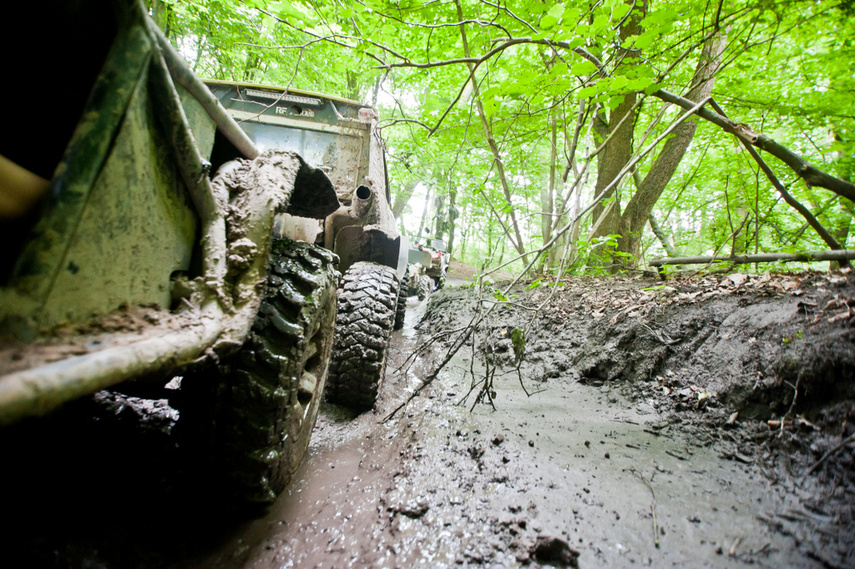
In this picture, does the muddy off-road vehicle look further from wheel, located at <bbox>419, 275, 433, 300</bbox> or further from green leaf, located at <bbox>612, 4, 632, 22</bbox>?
wheel, located at <bbox>419, 275, 433, 300</bbox>

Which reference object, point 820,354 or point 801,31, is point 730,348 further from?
point 801,31

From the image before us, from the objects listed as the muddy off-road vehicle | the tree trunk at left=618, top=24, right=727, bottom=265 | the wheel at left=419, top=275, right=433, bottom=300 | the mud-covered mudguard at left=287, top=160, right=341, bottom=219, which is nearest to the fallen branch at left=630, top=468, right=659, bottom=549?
the muddy off-road vehicle

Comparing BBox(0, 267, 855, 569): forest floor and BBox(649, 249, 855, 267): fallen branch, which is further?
BBox(649, 249, 855, 267): fallen branch

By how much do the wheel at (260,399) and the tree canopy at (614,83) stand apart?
1009 millimetres

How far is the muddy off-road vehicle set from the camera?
1.75 ft

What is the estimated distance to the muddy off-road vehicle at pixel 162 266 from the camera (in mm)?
534

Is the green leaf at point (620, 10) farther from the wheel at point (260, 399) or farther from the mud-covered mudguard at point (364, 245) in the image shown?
the wheel at point (260, 399)

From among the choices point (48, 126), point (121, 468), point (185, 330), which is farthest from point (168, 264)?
point (121, 468)

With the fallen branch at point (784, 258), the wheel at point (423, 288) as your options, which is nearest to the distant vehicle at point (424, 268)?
the wheel at point (423, 288)

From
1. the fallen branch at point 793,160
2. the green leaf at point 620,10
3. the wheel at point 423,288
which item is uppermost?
the green leaf at point 620,10

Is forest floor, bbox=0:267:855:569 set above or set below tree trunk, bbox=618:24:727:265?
below

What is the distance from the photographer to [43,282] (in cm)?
54

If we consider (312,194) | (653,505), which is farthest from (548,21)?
(653,505)

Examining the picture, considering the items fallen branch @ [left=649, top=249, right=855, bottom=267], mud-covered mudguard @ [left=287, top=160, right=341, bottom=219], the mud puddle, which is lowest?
the mud puddle
